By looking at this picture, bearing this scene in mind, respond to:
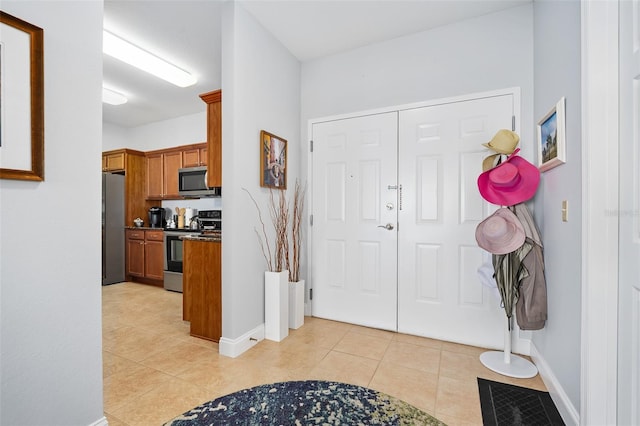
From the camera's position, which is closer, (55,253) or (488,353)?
(55,253)

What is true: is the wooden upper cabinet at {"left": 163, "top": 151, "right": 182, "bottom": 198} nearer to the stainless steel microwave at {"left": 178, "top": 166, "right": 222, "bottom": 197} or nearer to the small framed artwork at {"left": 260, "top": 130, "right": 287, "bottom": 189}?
the stainless steel microwave at {"left": 178, "top": 166, "right": 222, "bottom": 197}

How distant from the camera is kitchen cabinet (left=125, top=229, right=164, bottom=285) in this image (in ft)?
15.3

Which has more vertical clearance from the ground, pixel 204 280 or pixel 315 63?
pixel 315 63

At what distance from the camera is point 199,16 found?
99.7 inches

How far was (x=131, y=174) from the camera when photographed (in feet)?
16.6

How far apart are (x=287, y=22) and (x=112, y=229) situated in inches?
172

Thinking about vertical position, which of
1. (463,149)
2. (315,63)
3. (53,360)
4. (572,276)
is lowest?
(53,360)

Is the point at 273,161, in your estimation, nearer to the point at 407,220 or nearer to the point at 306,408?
the point at 407,220

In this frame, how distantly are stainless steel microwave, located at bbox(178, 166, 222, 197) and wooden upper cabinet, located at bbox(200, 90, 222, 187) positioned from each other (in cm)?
188

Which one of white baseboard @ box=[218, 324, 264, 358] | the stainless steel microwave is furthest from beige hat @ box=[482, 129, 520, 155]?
the stainless steel microwave

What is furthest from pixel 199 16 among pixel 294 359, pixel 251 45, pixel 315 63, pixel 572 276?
pixel 572 276

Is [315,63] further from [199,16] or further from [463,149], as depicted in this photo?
[463,149]

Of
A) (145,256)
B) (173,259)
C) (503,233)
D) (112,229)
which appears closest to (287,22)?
(503,233)

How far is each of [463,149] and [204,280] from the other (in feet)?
8.48
